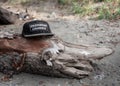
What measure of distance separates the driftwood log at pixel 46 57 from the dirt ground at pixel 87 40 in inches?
4.6

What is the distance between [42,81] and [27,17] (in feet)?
Answer: 13.8

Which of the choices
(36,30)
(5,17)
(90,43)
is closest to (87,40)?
(90,43)

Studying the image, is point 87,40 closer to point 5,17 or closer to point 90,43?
point 90,43

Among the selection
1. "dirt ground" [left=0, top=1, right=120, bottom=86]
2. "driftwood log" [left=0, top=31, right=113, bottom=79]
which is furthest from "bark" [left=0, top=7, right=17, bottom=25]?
"driftwood log" [left=0, top=31, right=113, bottom=79]

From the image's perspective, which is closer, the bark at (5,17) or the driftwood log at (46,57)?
the driftwood log at (46,57)

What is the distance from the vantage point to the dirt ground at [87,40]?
Answer: 15.2 ft

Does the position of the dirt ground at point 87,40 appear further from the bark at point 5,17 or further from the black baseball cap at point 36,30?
the black baseball cap at point 36,30

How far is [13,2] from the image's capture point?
10367 mm

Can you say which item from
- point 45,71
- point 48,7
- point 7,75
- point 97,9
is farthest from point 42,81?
point 48,7

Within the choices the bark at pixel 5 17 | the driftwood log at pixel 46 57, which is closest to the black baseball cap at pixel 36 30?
the driftwood log at pixel 46 57

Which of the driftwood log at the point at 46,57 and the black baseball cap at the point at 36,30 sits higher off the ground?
the black baseball cap at the point at 36,30

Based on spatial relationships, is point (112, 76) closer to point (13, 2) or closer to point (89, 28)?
point (89, 28)

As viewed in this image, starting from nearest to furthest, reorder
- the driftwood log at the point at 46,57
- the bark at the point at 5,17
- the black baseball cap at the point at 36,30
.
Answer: the driftwood log at the point at 46,57 < the black baseball cap at the point at 36,30 < the bark at the point at 5,17

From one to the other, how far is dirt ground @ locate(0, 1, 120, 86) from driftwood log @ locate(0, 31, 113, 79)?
117 mm
